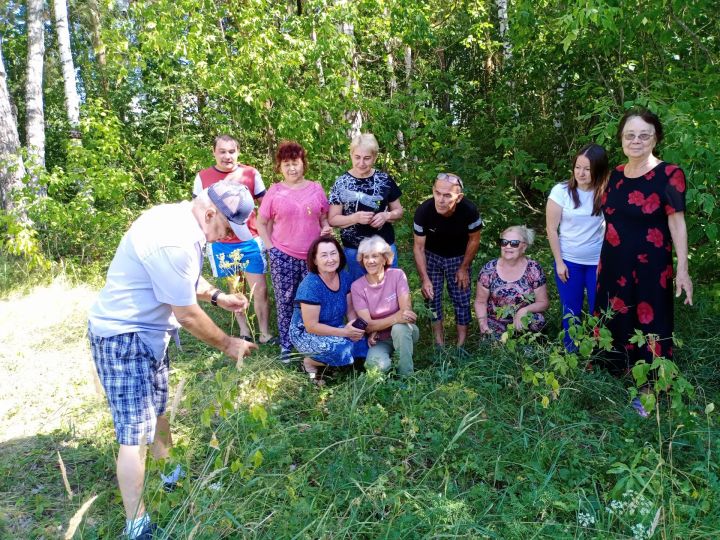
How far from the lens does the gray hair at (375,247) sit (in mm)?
3855

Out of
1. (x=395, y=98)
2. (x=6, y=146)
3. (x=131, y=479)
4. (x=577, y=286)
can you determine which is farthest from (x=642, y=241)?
(x=6, y=146)

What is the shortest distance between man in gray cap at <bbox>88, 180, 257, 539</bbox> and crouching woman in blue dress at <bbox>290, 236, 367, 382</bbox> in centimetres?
144

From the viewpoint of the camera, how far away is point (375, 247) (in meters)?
3.85

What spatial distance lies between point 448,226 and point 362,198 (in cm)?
64

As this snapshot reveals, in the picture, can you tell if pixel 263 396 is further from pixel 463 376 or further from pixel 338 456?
pixel 463 376

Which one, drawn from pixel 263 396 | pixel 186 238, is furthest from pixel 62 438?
pixel 186 238

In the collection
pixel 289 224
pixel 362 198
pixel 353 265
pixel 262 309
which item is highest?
pixel 362 198

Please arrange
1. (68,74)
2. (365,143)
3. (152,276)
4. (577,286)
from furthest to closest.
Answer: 1. (68,74)
2. (365,143)
3. (577,286)
4. (152,276)

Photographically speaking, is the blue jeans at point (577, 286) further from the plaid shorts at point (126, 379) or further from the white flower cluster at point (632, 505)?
the plaid shorts at point (126, 379)

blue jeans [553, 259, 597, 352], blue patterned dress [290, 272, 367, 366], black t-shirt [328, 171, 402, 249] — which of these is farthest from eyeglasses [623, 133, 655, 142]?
blue patterned dress [290, 272, 367, 366]

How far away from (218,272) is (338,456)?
2.10 metres

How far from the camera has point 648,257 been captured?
3348 millimetres

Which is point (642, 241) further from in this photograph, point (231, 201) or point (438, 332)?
point (231, 201)

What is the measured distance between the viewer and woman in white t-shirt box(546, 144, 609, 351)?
12.3 feet
